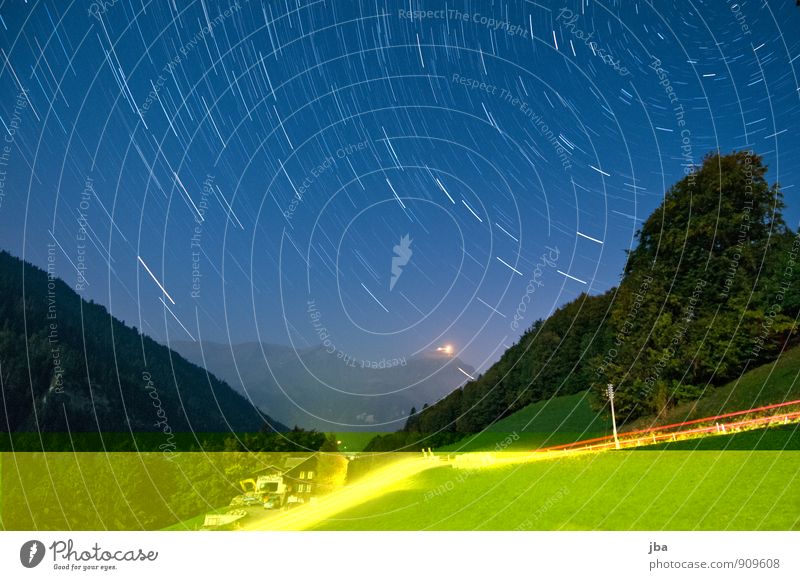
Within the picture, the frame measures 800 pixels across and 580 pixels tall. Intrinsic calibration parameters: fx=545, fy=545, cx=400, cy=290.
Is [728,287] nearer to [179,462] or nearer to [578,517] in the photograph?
[578,517]

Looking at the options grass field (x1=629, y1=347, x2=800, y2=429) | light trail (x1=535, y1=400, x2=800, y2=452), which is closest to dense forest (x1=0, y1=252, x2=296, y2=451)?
light trail (x1=535, y1=400, x2=800, y2=452)

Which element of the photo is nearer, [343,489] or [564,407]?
[343,489]

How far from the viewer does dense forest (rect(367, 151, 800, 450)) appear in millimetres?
15781

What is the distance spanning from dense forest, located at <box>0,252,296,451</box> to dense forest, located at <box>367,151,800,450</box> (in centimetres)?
567

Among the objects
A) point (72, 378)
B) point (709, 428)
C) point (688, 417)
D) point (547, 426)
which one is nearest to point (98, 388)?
point (72, 378)

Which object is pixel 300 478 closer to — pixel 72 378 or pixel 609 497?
pixel 609 497

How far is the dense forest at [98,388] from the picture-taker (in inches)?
294

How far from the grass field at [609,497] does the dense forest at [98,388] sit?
7.62 ft

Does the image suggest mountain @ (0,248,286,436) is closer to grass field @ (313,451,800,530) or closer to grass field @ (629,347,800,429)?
grass field @ (313,451,800,530)

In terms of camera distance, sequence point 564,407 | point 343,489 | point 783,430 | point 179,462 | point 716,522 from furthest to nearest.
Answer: point 564,407
point 179,462
point 783,430
point 343,489
point 716,522

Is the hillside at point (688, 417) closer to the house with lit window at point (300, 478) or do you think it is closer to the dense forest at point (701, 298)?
the dense forest at point (701, 298)

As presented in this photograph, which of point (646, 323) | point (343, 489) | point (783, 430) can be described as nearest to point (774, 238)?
point (646, 323)

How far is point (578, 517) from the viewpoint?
751 cm
